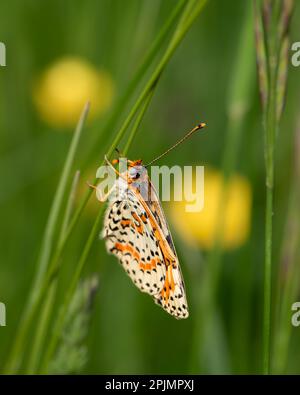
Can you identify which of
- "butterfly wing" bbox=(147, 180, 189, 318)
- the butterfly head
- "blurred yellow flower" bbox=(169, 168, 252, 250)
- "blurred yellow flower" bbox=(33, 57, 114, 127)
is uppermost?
"blurred yellow flower" bbox=(33, 57, 114, 127)

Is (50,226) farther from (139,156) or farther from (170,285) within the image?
(139,156)

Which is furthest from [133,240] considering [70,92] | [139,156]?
[70,92]

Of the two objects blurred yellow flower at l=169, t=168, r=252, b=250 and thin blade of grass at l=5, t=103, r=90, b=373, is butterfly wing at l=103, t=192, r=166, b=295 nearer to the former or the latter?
thin blade of grass at l=5, t=103, r=90, b=373

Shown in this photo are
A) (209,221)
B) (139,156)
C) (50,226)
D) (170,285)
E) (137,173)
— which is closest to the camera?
(50,226)

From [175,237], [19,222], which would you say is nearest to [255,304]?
[175,237]

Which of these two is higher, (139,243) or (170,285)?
(139,243)

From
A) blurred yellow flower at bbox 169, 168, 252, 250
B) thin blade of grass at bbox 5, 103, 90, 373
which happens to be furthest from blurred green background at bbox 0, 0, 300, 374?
thin blade of grass at bbox 5, 103, 90, 373
